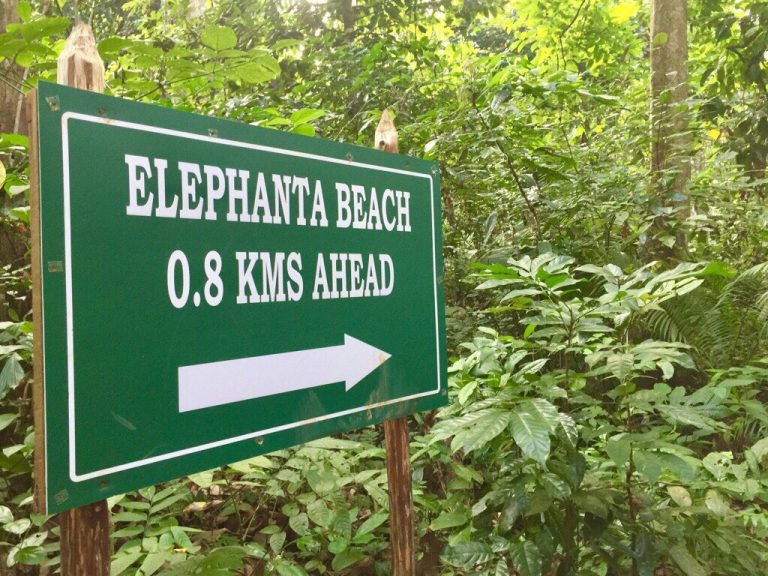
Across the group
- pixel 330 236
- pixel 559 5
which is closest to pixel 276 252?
pixel 330 236

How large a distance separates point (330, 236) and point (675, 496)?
1.34m

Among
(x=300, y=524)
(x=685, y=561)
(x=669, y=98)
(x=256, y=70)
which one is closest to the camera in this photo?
(x=685, y=561)

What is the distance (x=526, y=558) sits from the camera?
1702 millimetres

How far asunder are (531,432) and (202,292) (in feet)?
2.63

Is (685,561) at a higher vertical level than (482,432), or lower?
lower

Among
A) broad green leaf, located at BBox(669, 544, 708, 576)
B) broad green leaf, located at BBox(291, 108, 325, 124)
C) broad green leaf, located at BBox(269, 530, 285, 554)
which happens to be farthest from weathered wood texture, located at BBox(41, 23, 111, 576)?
broad green leaf, located at BBox(669, 544, 708, 576)

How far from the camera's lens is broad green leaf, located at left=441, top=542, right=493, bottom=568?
176 centimetres

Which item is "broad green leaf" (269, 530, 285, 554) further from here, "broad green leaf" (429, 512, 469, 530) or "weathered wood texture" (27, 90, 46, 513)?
"weathered wood texture" (27, 90, 46, 513)

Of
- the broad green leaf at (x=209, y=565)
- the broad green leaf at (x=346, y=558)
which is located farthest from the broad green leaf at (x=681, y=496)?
the broad green leaf at (x=209, y=565)

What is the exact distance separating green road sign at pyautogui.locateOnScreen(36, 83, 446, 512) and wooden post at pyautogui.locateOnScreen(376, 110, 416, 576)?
11 cm

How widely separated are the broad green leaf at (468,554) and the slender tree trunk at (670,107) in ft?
9.79

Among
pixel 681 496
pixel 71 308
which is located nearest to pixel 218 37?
pixel 71 308

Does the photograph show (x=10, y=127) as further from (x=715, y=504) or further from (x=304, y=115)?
(x=715, y=504)

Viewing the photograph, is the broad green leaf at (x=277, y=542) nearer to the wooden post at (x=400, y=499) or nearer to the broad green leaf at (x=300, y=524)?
the broad green leaf at (x=300, y=524)
